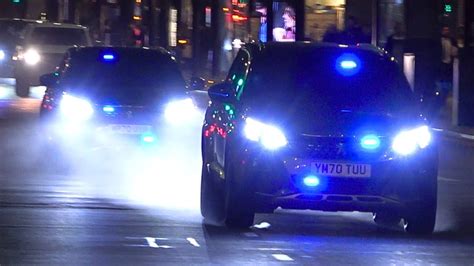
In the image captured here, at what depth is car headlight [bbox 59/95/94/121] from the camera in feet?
60.2

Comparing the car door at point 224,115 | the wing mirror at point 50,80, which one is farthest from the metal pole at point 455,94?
the car door at point 224,115

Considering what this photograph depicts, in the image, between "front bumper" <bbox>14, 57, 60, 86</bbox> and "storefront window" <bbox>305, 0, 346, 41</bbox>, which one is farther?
"storefront window" <bbox>305, 0, 346, 41</bbox>

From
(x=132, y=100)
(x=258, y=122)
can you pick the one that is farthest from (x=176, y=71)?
(x=258, y=122)

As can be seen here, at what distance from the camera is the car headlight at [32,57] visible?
3675 cm

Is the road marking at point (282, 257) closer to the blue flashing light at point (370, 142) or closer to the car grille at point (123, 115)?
the blue flashing light at point (370, 142)

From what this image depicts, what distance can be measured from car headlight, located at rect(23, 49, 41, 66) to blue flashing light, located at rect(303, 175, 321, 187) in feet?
82.4

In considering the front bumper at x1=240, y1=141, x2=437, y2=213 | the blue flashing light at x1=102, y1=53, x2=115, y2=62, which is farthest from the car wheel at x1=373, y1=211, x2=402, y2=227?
the blue flashing light at x1=102, y1=53, x2=115, y2=62

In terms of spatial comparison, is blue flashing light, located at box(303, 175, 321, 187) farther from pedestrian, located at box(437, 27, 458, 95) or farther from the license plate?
pedestrian, located at box(437, 27, 458, 95)

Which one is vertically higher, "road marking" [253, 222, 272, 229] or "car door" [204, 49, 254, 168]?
"car door" [204, 49, 254, 168]

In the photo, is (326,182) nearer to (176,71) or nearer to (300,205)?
(300,205)

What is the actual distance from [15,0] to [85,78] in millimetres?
43185

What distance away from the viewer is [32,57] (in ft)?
121

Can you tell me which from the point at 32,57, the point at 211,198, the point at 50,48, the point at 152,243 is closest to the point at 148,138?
the point at 211,198

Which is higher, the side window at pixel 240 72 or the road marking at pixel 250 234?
the side window at pixel 240 72
